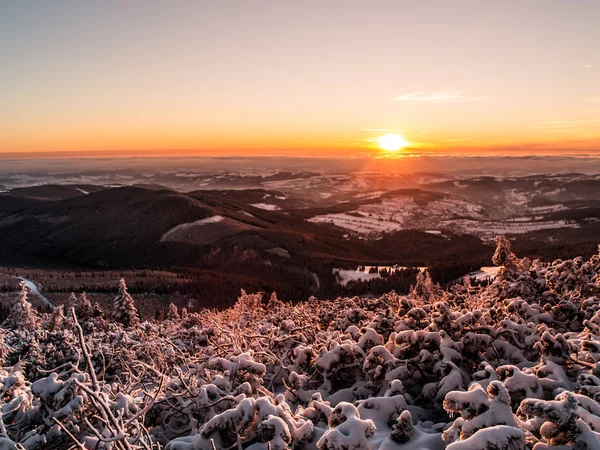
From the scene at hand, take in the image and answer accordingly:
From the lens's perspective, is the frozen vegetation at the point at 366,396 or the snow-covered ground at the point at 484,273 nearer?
the frozen vegetation at the point at 366,396

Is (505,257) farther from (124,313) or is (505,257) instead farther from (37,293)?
(37,293)

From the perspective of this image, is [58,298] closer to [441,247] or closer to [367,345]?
[367,345]

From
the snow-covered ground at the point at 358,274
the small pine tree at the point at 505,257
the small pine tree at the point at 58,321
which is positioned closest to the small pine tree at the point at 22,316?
the small pine tree at the point at 58,321

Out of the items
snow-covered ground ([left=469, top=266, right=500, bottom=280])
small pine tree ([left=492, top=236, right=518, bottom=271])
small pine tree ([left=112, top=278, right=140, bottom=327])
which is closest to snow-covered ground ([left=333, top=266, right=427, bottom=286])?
snow-covered ground ([left=469, top=266, right=500, bottom=280])

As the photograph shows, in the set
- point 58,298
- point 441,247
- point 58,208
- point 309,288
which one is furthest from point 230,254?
point 58,208

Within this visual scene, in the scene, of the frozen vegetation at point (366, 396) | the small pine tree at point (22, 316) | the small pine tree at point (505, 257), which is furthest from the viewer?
the small pine tree at point (22, 316)

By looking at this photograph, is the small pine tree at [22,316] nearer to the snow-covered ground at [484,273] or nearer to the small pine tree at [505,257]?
the small pine tree at [505,257]

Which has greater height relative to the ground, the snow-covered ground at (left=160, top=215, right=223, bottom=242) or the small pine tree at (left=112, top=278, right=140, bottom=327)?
the small pine tree at (left=112, top=278, right=140, bottom=327)

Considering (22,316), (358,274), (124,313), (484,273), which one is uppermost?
(22,316)

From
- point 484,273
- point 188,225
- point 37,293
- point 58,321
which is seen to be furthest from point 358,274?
point 188,225

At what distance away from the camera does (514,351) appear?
569 cm

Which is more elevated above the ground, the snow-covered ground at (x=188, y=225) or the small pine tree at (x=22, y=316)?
the small pine tree at (x=22, y=316)

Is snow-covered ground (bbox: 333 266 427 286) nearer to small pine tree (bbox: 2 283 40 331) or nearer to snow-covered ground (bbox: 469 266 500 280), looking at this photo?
snow-covered ground (bbox: 469 266 500 280)

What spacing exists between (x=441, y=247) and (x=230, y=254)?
74.9 metres
